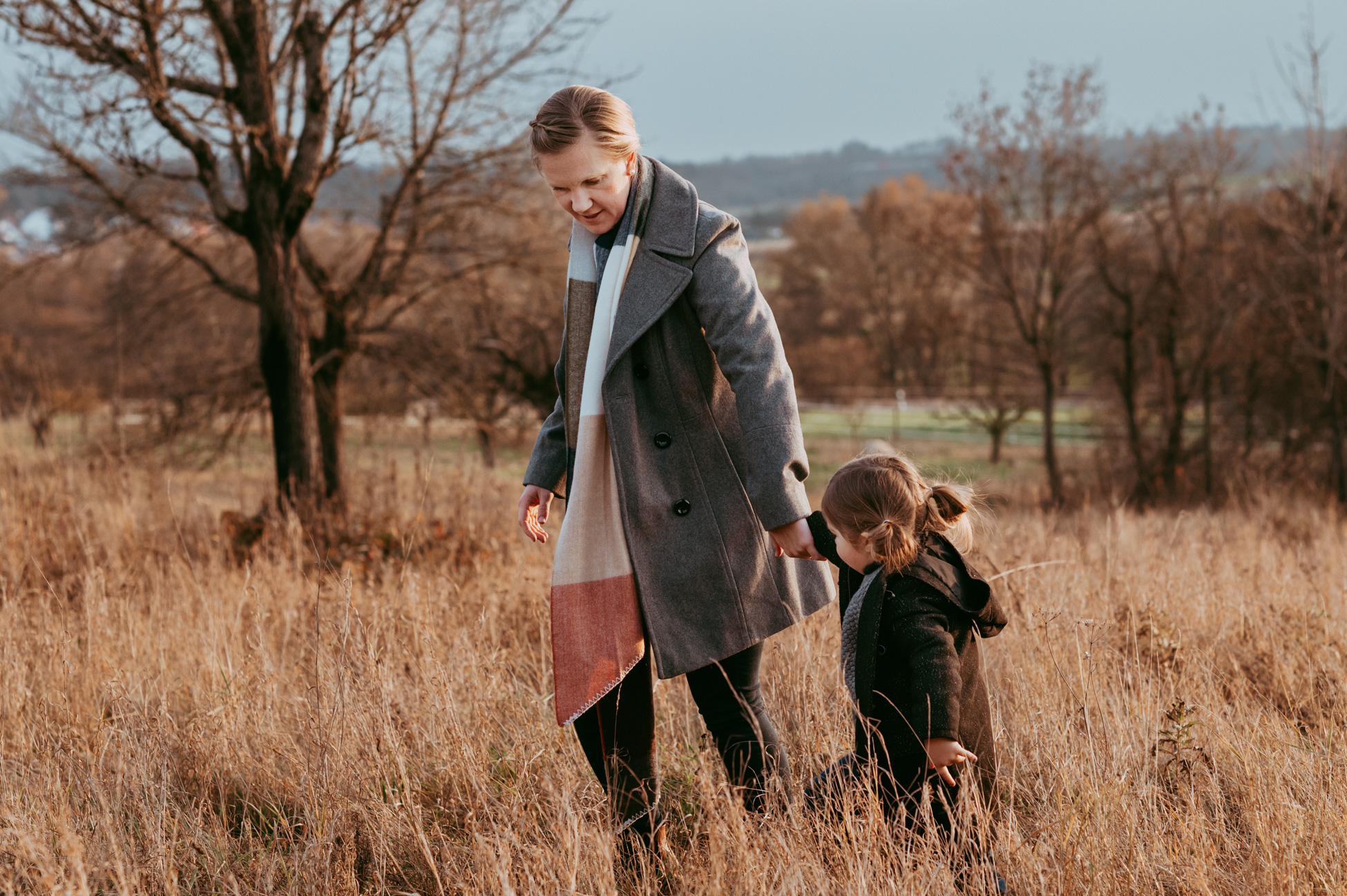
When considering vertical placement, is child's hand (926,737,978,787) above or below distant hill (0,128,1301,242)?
below

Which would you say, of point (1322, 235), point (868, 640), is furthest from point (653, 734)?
point (1322, 235)

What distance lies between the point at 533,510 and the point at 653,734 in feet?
1.89

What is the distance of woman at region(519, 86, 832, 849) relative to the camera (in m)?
1.79

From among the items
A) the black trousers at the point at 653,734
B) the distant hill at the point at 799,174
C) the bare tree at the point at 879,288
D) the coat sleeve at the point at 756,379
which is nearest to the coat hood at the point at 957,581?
the coat sleeve at the point at 756,379

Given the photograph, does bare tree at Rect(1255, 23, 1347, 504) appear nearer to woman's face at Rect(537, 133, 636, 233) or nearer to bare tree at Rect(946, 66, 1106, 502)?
bare tree at Rect(946, 66, 1106, 502)

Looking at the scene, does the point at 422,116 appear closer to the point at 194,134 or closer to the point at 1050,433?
the point at 194,134

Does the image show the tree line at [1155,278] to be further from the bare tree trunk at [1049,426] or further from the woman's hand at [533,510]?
the woman's hand at [533,510]

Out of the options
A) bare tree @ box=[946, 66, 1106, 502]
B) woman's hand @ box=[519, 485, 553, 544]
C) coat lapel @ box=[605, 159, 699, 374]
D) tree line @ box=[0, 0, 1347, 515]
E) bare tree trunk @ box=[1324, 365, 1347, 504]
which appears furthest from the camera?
bare tree @ box=[946, 66, 1106, 502]

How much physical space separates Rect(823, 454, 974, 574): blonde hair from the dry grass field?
0.57m

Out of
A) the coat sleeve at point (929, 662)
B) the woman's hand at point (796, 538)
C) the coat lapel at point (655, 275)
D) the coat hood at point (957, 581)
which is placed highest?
the coat lapel at point (655, 275)

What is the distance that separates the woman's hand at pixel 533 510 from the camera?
6.90ft

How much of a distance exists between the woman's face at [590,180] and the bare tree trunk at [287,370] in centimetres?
539

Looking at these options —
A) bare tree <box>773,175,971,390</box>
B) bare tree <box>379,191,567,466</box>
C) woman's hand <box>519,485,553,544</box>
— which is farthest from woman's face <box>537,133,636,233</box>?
bare tree <box>773,175,971,390</box>

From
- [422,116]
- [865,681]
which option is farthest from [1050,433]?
[865,681]
